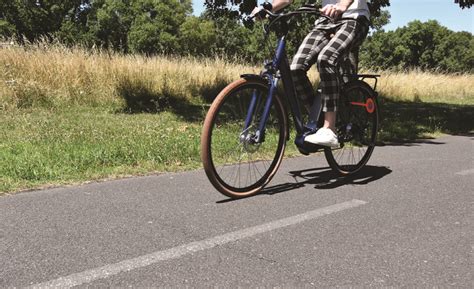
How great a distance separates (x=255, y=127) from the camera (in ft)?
13.5

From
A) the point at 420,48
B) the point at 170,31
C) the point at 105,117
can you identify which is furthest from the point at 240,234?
the point at 420,48

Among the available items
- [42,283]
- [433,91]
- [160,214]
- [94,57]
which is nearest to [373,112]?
[160,214]

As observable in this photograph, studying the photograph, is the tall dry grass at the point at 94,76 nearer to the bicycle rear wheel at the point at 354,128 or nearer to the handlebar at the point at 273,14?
the bicycle rear wheel at the point at 354,128

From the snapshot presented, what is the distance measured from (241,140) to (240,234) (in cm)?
112

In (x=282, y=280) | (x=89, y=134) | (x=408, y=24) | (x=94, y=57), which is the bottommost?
(x=282, y=280)

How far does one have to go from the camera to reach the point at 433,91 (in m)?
21.7

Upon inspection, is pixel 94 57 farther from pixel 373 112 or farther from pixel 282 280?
pixel 282 280

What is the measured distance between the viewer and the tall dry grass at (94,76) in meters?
9.91

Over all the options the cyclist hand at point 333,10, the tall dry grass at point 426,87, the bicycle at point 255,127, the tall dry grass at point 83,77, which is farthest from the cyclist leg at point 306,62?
the tall dry grass at point 426,87

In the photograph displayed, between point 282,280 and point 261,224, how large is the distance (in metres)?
0.90

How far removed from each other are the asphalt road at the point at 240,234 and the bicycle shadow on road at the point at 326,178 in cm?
3

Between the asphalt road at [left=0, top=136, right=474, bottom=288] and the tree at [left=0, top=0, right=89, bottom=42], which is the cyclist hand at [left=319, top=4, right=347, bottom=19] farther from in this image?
the tree at [left=0, top=0, right=89, bottom=42]

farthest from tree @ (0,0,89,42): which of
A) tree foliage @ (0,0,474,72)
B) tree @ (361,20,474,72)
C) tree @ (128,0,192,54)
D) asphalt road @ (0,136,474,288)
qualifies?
asphalt road @ (0,136,474,288)

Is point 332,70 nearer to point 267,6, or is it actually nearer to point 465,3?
point 267,6
